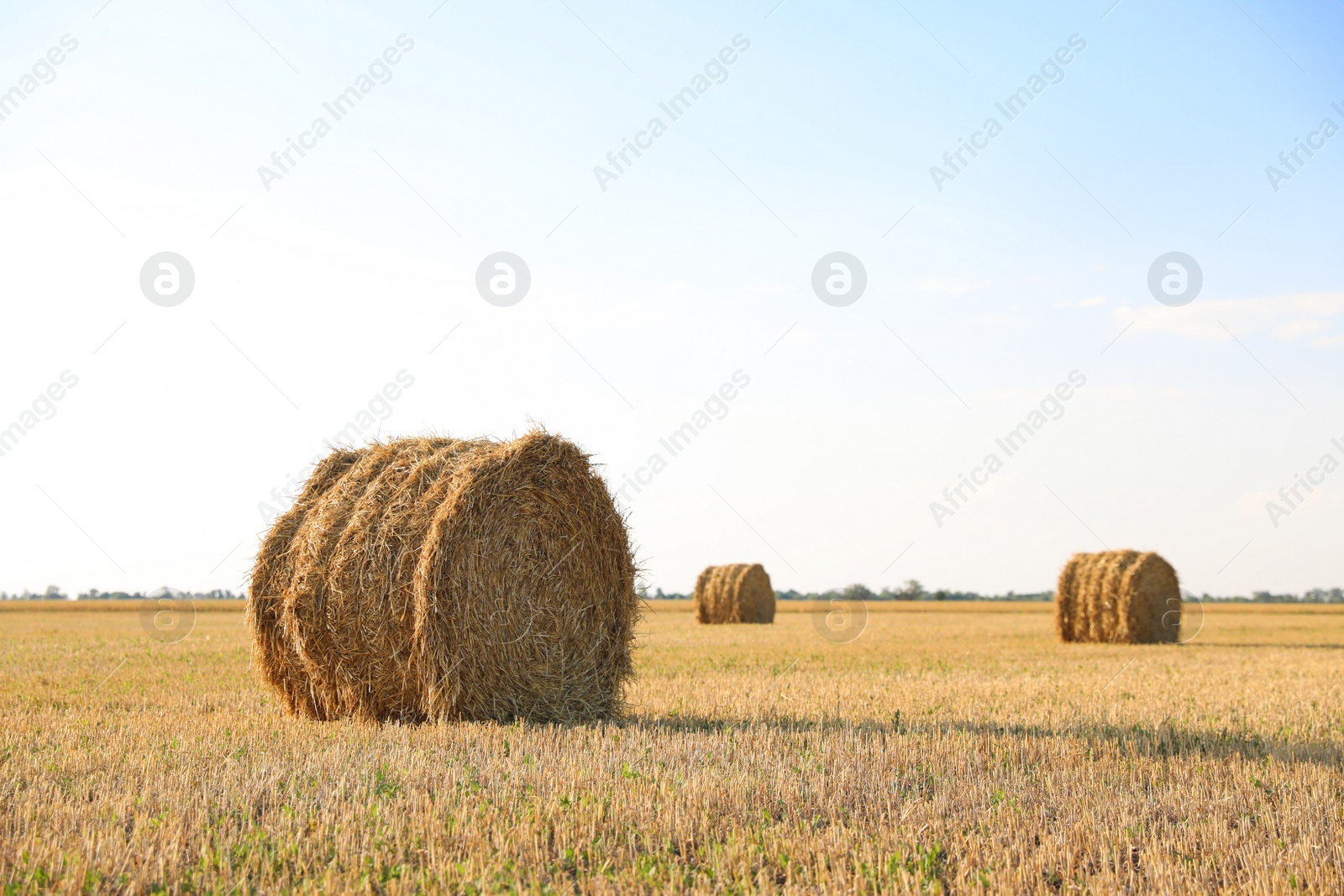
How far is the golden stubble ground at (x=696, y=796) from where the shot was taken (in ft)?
15.8

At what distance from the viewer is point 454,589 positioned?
29.7ft

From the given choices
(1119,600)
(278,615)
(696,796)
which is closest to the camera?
(696,796)

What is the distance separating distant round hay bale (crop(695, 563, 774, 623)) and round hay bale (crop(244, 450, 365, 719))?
23.1 meters

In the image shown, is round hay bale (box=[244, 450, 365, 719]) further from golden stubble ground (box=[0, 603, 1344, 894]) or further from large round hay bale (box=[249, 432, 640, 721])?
golden stubble ground (box=[0, 603, 1344, 894])

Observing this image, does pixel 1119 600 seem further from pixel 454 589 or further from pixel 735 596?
pixel 454 589

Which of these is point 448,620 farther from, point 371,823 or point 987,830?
point 987,830

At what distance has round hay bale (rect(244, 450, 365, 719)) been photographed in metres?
9.74

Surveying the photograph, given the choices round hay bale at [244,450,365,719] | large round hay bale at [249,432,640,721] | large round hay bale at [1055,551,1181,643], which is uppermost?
large round hay bale at [1055,551,1181,643]

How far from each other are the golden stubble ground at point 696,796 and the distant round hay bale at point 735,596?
67.5 feet

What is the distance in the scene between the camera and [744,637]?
78.1ft

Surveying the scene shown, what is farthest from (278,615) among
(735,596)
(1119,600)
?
(735,596)

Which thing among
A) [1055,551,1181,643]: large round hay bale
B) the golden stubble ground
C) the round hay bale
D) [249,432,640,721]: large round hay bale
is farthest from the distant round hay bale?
the round hay bale

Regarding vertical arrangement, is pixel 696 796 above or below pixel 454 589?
above

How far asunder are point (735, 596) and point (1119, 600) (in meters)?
11.8
